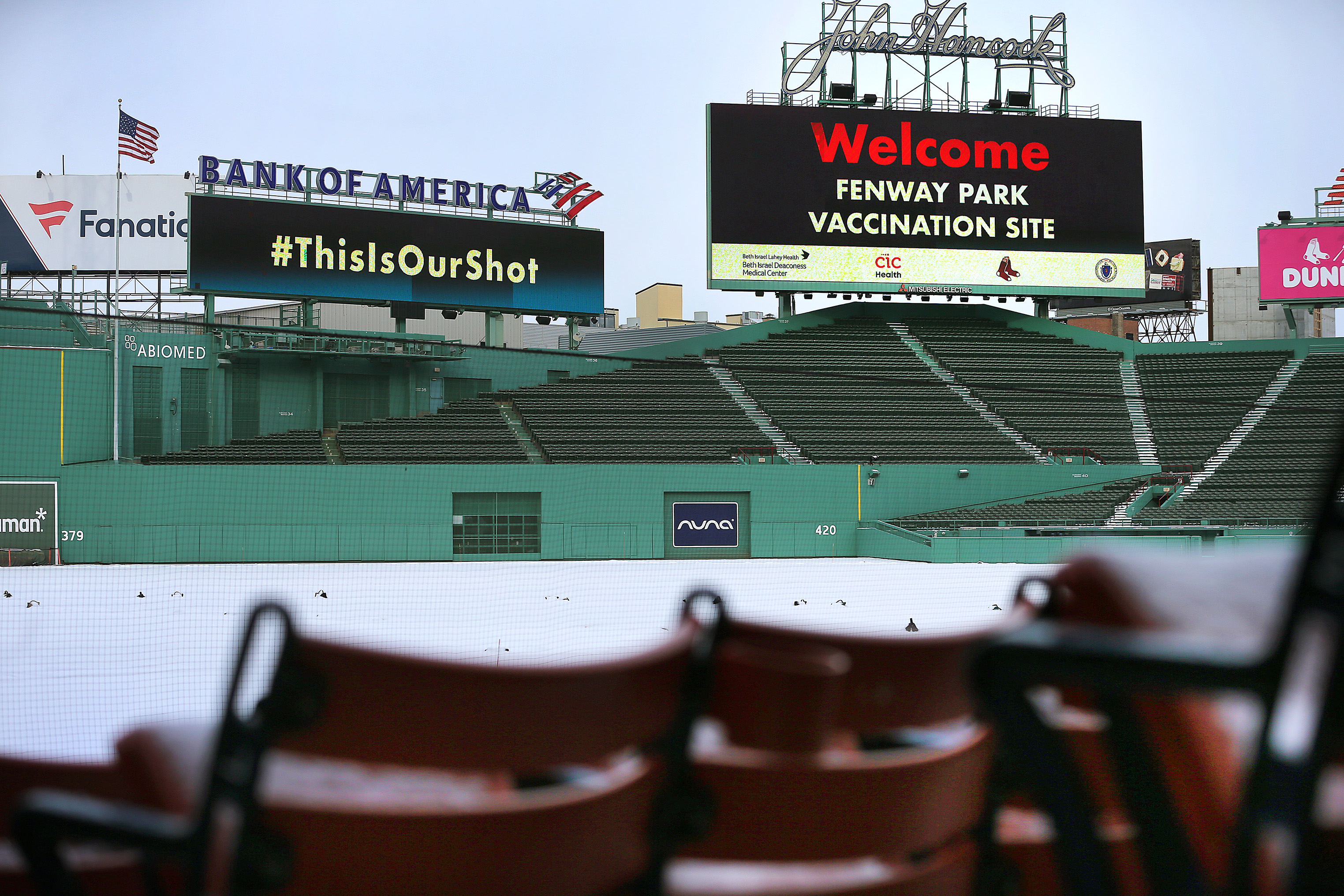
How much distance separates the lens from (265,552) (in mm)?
18172

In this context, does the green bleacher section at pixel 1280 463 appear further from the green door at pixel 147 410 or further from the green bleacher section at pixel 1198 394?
the green door at pixel 147 410

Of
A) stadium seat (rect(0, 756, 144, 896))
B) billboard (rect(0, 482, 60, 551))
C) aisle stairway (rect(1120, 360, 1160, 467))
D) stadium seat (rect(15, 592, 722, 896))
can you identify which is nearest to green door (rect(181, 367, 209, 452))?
billboard (rect(0, 482, 60, 551))

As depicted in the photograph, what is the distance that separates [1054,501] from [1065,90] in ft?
40.5

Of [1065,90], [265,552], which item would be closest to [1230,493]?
[1065,90]

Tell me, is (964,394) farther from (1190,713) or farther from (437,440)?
(1190,713)

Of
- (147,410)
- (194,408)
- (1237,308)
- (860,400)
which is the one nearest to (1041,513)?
(860,400)

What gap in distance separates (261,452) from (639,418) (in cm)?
800

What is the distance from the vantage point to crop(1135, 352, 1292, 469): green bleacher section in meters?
23.2

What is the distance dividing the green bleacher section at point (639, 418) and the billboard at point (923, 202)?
2.72 metres

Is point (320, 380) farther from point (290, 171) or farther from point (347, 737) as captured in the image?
point (347, 737)

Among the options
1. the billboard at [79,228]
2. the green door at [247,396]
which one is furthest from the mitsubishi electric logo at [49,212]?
the green door at [247,396]

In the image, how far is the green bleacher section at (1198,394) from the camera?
23.2m

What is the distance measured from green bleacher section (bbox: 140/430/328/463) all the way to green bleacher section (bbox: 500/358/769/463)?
451 centimetres

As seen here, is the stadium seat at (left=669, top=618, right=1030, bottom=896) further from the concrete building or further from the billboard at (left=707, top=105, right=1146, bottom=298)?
the concrete building
